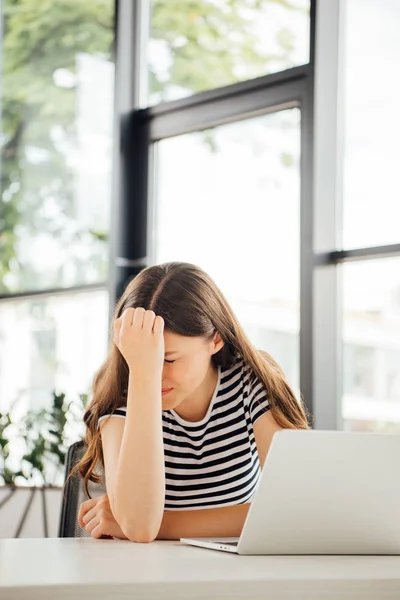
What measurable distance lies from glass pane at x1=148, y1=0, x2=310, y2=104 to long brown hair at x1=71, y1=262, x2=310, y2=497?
141cm

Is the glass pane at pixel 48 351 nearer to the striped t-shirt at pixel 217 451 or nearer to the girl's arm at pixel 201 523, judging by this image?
the striped t-shirt at pixel 217 451

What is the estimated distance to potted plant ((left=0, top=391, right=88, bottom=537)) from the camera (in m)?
3.15

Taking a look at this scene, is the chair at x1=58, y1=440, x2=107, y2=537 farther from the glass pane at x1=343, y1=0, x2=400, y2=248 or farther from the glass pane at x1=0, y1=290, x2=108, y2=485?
the glass pane at x1=0, y1=290, x2=108, y2=485

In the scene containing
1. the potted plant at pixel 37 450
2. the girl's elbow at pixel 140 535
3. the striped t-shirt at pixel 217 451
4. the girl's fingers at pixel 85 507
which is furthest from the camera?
the potted plant at pixel 37 450

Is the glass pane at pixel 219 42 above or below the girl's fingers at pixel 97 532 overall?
above

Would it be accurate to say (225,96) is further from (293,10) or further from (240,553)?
(240,553)

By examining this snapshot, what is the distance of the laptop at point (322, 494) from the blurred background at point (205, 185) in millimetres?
1507

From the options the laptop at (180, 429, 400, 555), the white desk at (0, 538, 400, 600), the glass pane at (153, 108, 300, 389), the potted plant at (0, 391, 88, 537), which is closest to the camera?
the white desk at (0, 538, 400, 600)

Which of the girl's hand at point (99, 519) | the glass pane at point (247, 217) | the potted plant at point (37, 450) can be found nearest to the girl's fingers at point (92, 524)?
the girl's hand at point (99, 519)

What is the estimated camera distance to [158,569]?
3.06ft

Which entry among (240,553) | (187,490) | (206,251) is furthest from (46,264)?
(240,553)

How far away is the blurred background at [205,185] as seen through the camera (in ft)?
8.91

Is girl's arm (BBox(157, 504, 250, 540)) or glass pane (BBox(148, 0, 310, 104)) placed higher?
glass pane (BBox(148, 0, 310, 104))

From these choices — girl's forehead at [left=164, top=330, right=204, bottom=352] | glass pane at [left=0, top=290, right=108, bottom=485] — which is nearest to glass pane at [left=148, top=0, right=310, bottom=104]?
glass pane at [left=0, top=290, right=108, bottom=485]
